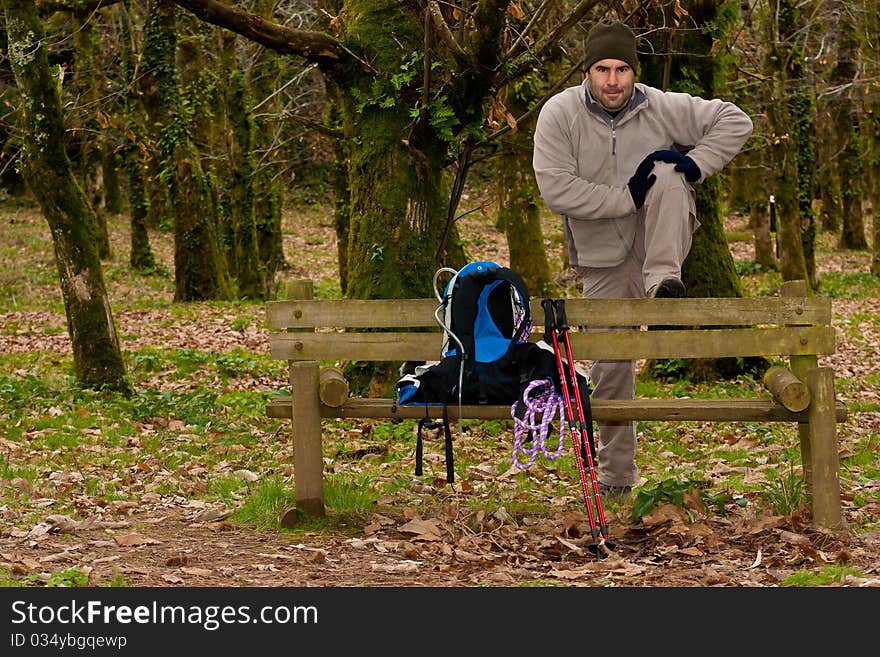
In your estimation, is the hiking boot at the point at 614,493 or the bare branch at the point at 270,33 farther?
the bare branch at the point at 270,33

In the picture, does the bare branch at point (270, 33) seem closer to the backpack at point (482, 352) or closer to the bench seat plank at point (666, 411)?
the backpack at point (482, 352)

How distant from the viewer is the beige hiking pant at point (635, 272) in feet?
21.7

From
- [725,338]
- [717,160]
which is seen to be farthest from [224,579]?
[717,160]

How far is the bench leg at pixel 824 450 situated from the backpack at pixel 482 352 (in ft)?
4.64

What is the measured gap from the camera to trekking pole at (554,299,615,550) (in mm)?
6156

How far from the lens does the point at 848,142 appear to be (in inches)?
1268

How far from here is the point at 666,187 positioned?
663 cm

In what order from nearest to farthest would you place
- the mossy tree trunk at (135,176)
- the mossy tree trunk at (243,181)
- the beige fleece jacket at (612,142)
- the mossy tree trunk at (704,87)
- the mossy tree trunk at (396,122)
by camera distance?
the beige fleece jacket at (612,142) → the mossy tree trunk at (396,122) → the mossy tree trunk at (704,87) → the mossy tree trunk at (243,181) → the mossy tree trunk at (135,176)

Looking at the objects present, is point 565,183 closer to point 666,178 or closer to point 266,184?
point 666,178

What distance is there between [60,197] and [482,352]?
6.93 metres

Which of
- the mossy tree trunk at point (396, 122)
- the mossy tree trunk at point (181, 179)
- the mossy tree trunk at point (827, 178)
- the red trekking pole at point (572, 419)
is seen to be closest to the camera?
the red trekking pole at point (572, 419)

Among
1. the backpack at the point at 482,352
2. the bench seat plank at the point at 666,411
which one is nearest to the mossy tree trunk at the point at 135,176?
the backpack at the point at 482,352

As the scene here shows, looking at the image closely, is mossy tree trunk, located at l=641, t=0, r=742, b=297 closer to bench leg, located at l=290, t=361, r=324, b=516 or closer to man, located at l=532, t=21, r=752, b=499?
man, located at l=532, t=21, r=752, b=499

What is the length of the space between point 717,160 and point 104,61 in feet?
101
